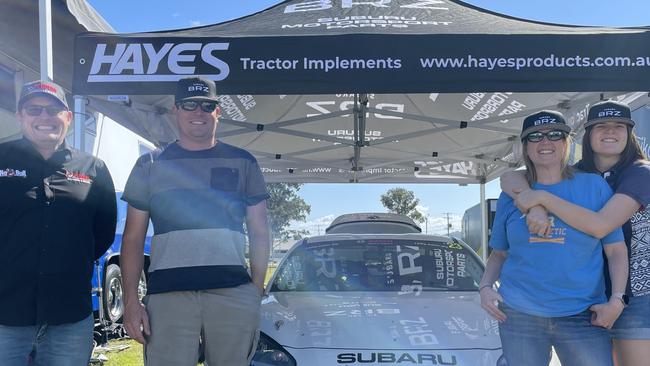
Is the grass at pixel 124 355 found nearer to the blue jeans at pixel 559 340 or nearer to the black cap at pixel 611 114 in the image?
the blue jeans at pixel 559 340

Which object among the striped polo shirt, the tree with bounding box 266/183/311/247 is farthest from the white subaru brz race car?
the tree with bounding box 266/183/311/247

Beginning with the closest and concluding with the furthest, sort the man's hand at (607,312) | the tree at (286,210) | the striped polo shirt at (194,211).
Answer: the man's hand at (607,312) → the striped polo shirt at (194,211) → the tree at (286,210)

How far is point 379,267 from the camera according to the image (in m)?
4.15

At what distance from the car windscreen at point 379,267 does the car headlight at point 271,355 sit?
1.07 metres

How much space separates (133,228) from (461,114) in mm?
4902

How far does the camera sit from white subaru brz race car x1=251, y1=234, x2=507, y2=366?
2822 mm

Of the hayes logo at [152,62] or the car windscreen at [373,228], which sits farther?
the car windscreen at [373,228]

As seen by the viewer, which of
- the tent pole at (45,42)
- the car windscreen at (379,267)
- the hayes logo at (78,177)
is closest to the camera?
the hayes logo at (78,177)

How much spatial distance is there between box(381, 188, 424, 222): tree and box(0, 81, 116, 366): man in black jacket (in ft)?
132

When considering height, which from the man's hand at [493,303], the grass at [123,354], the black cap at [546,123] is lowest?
the grass at [123,354]

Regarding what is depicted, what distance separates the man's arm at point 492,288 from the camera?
248 cm

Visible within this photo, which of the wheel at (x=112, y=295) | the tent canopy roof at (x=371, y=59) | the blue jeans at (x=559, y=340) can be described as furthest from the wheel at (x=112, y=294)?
the blue jeans at (x=559, y=340)

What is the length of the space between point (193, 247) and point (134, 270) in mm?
318

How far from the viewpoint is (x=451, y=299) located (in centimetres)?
373
